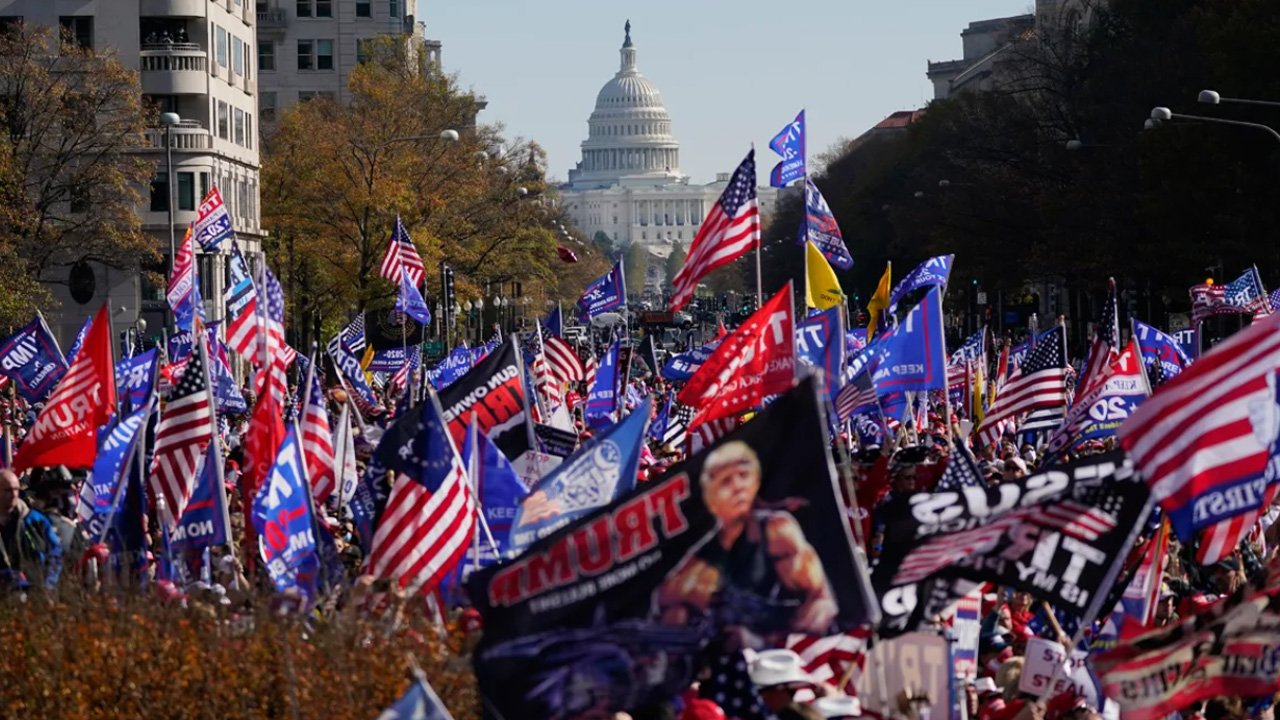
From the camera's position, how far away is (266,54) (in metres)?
104

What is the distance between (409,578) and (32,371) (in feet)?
49.0

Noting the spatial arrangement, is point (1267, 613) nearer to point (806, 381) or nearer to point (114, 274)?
point (806, 381)

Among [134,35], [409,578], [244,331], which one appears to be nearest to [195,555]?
[409,578]

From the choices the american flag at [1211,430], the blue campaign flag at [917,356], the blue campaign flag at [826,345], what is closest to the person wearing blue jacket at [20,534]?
the american flag at [1211,430]

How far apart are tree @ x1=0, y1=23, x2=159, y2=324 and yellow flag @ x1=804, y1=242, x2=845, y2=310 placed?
33.6m

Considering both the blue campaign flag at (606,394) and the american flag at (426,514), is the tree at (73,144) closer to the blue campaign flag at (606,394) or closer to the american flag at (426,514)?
the blue campaign flag at (606,394)

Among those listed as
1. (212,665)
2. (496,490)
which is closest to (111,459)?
(496,490)

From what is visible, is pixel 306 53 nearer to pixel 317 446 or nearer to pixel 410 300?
pixel 410 300

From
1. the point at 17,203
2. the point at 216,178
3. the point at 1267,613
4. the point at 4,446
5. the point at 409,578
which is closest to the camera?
the point at 1267,613

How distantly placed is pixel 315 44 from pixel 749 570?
97.5m

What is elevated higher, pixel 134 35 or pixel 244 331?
pixel 134 35

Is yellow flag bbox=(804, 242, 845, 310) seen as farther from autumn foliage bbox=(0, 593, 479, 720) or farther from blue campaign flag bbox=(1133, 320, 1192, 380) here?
autumn foliage bbox=(0, 593, 479, 720)

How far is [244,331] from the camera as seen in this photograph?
2400cm

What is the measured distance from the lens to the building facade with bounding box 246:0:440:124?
10338 centimetres
